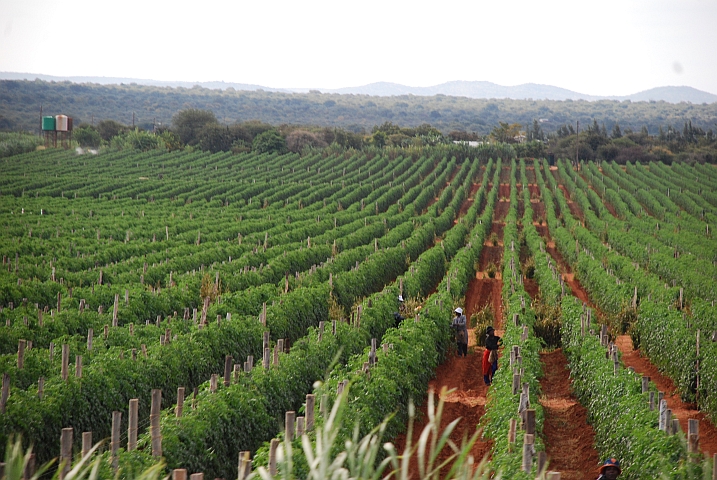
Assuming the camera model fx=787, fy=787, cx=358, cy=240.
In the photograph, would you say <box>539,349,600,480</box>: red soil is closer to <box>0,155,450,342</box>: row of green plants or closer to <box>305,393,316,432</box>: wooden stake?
<box>305,393,316,432</box>: wooden stake

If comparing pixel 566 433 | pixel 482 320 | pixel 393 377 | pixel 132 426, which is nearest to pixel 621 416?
pixel 566 433

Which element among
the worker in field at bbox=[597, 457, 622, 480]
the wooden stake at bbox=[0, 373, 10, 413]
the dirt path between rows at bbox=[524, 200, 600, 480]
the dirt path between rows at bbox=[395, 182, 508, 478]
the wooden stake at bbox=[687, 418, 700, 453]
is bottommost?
the dirt path between rows at bbox=[395, 182, 508, 478]

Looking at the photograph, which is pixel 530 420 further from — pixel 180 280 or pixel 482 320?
pixel 180 280

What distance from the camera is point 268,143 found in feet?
266

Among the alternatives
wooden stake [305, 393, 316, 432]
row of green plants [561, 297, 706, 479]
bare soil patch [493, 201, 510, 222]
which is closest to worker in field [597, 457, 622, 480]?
row of green plants [561, 297, 706, 479]

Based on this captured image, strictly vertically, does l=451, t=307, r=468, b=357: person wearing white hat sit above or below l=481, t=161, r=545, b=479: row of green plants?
below

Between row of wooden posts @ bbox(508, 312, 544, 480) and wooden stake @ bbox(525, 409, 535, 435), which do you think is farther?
wooden stake @ bbox(525, 409, 535, 435)

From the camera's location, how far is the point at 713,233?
3803 cm

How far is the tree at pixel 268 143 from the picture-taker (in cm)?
8106

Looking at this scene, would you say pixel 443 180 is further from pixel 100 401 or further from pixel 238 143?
pixel 100 401

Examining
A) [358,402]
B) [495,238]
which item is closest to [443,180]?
[495,238]

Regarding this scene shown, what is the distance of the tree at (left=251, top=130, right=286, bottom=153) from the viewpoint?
81.1 meters

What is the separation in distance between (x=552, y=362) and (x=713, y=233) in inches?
951

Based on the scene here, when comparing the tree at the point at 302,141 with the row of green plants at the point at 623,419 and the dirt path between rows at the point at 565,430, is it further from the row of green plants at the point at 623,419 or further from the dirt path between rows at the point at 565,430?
the row of green plants at the point at 623,419
